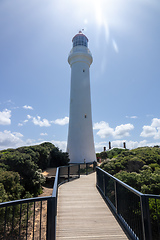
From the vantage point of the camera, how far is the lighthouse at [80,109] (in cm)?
1742

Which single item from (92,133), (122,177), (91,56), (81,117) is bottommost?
(122,177)

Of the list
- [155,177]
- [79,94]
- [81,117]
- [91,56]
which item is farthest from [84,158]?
[91,56]

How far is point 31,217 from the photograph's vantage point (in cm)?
599

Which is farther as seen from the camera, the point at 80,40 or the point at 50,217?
the point at 80,40

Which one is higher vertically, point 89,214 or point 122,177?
point 122,177

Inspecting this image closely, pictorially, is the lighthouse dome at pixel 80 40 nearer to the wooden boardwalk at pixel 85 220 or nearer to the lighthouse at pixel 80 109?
the lighthouse at pixel 80 109

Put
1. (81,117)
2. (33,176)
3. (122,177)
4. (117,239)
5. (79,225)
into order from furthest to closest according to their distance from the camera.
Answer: (81,117), (33,176), (122,177), (79,225), (117,239)

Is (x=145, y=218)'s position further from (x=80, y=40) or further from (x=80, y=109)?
(x=80, y=40)

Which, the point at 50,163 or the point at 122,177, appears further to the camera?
the point at 50,163

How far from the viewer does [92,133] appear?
1861 cm

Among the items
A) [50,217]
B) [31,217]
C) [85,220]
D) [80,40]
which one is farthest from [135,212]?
[80,40]

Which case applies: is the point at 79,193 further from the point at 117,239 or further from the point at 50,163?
the point at 50,163

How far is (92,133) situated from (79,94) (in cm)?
502

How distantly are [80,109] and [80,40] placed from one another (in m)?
9.89
